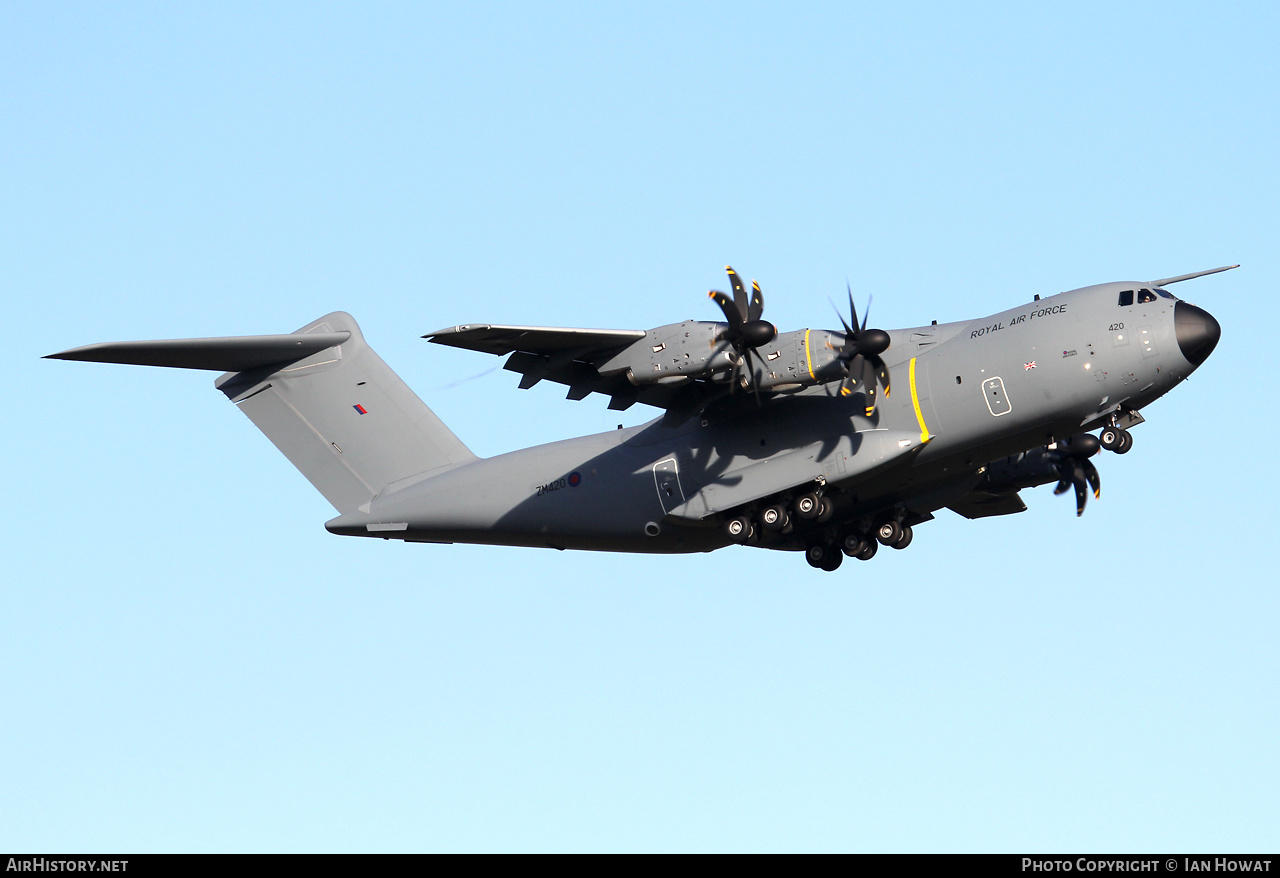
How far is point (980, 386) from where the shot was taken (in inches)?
614

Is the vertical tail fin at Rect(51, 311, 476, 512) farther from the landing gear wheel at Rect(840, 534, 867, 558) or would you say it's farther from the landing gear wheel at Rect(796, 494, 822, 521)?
the landing gear wheel at Rect(840, 534, 867, 558)

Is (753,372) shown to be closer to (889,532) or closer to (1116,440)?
(889,532)

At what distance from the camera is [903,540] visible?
696 inches

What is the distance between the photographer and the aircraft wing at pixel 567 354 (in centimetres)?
1489

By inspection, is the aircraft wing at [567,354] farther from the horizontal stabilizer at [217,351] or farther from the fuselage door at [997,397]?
the horizontal stabilizer at [217,351]

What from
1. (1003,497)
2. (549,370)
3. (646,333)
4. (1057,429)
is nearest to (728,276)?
(646,333)

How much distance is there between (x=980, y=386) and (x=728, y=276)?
307 cm

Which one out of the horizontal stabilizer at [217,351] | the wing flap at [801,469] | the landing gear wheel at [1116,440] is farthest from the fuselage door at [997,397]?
the horizontal stabilizer at [217,351]

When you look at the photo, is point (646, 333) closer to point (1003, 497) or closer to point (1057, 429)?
point (1057, 429)

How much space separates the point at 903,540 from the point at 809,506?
1911mm

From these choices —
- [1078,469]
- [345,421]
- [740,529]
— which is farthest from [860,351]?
[345,421]

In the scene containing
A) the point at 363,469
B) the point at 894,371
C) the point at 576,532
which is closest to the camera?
the point at 894,371

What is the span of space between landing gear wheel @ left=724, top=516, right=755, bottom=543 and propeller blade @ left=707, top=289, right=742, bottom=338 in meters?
2.75

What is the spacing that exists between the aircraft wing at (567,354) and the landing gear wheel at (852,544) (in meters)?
3.05
